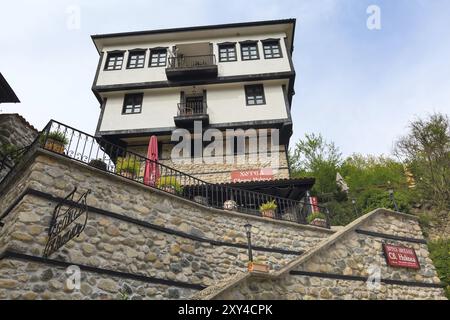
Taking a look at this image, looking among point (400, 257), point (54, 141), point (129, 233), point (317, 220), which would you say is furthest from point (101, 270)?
point (400, 257)

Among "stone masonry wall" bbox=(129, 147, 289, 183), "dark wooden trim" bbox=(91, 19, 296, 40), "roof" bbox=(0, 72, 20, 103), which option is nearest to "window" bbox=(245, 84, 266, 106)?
"stone masonry wall" bbox=(129, 147, 289, 183)

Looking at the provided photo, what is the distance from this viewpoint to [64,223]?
5.38 meters

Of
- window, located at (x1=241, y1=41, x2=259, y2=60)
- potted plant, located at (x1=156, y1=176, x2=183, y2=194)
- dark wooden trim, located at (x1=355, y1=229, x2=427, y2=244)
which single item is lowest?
dark wooden trim, located at (x1=355, y1=229, x2=427, y2=244)

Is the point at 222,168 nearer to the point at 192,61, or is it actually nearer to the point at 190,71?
the point at 190,71

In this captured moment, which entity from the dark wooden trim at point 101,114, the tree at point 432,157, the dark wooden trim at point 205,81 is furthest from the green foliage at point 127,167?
the tree at point 432,157

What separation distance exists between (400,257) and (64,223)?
7814mm

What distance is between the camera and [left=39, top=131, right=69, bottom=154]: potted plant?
618cm

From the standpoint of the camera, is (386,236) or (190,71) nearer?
(386,236)

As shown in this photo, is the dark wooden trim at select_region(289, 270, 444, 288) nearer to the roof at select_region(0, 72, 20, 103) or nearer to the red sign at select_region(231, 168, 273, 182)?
the red sign at select_region(231, 168, 273, 182)

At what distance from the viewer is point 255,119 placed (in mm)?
13930

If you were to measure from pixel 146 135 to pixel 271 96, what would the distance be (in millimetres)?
6387

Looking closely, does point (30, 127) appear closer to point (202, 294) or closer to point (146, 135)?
point (146, 135)

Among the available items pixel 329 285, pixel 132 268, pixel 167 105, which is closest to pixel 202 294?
pixel 132 268

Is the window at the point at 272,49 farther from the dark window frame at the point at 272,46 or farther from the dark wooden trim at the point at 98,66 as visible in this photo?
the dark wooden trim at the point at 98,66
